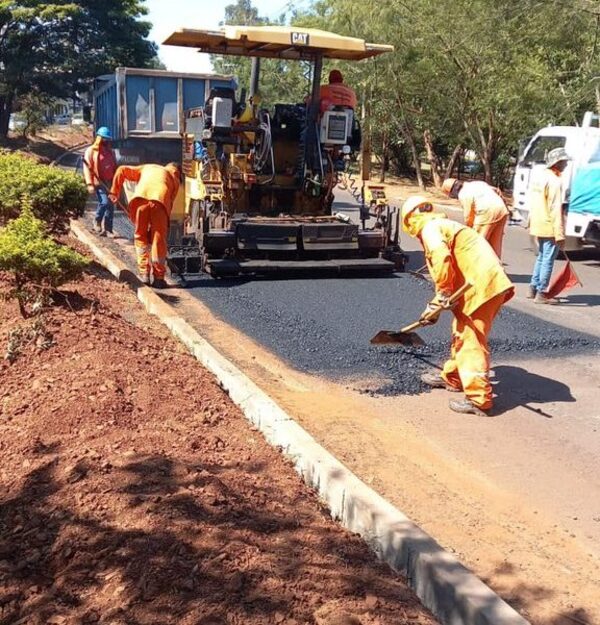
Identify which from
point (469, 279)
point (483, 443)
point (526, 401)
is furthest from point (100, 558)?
point (526, 401)

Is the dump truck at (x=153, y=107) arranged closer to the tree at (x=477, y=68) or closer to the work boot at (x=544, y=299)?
the work boot at (x=544, y=299)

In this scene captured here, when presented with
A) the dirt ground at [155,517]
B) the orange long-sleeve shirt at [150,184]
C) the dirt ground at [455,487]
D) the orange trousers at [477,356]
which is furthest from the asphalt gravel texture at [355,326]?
the dirt ground at [155,517]

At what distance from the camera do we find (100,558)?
112 inches

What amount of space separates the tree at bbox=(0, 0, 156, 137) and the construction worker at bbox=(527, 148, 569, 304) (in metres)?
24.6

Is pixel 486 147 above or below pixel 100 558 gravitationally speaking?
above

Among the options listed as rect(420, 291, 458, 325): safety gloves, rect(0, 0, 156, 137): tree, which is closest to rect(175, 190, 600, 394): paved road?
rect(420, 291, 458, 325): safety gloves

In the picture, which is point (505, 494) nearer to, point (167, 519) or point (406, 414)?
point (406, 414)

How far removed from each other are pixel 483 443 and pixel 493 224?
12.2 feet

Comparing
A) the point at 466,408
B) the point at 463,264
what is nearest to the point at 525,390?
the point at 466,408

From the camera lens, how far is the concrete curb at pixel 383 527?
2.58 m

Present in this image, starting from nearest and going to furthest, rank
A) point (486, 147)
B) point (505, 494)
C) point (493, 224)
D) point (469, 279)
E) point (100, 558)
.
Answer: point (100, 558), point (505, 494), point (469, 279), point (493, 224), point (486, 147)

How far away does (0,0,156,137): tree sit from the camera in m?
28.4

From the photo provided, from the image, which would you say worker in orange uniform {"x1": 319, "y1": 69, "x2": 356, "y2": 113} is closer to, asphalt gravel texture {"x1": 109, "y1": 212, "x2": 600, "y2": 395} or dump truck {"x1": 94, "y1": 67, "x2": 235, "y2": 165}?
asphalt gravel texture {"x1": 109, "y1": 212, "x2": 600, "y2": 395}

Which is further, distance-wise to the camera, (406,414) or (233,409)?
(406,414)
